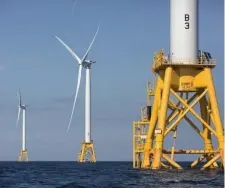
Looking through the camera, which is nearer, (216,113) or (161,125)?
(161,125)

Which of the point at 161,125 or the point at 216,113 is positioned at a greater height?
the point at 216,113

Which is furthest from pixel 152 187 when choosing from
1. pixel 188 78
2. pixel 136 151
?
pixel 136 151

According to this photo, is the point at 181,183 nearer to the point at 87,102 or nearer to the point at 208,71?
the point at 208,71

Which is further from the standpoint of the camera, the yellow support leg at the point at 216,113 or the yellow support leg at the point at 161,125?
the yellow support leg at the point at 216,113

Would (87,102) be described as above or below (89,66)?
below

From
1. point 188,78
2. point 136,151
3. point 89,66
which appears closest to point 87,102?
point 89,66

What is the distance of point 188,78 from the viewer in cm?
7744

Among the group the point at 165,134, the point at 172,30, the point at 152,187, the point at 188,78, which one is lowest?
the point at 152,187

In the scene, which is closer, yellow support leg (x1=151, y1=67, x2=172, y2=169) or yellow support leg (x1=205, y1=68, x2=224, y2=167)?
yellow support leg (x1=151, y1=67, x2=172, y2=169)

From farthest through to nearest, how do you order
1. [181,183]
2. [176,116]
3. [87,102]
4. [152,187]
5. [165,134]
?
[87,102]
[176,116]
[165,134]
[181,183]
[152,187]

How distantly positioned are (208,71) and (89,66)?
264ft

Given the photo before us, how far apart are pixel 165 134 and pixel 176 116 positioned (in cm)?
804

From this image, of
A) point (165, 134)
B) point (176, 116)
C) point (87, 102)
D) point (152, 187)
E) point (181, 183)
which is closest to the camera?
point (152, 187)

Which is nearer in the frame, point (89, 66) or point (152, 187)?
point (152, 187)
